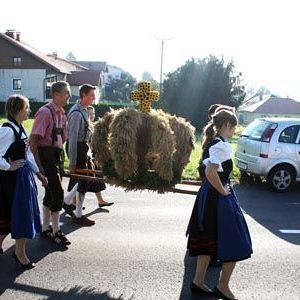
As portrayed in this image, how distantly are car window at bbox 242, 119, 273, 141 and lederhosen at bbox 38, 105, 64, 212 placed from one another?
19.8 ft

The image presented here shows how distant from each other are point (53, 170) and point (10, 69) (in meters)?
57.9

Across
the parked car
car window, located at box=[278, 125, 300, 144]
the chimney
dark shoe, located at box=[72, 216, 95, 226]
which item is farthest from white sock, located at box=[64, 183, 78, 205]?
the chimney

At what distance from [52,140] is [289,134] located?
254 inches

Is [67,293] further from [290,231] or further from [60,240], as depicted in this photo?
[290,231]

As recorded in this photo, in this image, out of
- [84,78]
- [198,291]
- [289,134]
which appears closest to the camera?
[198,291]

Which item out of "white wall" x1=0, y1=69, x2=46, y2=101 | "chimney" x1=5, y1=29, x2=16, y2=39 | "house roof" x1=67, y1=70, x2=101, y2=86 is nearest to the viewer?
"white wall" x1=0, y1=69, x2=46, y2=101

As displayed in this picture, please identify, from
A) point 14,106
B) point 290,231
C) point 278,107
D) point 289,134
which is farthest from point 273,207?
point 278,107

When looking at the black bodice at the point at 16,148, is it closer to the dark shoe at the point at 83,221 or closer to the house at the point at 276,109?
the dark shoe at the point at 83,221

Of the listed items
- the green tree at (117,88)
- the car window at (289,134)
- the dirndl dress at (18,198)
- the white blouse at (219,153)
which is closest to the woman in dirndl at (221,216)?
the white blouse at (219,153)

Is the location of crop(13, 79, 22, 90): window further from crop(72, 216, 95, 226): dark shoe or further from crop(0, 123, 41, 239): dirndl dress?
crop(0, 123, 41, 239): dirndl dress

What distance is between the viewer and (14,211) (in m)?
5.09

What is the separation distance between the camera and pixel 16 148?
16.8ft

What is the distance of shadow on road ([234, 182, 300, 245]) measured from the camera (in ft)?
24.1

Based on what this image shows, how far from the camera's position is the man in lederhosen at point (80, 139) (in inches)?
261
